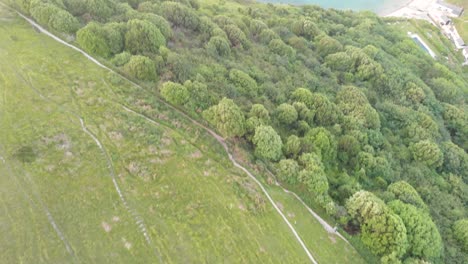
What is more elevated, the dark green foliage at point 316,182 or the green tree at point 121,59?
the green tree at point 121,59

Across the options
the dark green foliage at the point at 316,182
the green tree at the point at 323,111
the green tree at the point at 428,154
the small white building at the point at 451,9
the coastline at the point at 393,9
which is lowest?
the green tree at the point at 428,154

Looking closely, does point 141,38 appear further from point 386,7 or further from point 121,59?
point 386,7

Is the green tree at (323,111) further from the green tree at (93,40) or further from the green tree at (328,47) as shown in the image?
the green tree at (93,40)

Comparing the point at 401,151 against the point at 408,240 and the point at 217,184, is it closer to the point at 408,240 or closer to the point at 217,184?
the point at 408,240

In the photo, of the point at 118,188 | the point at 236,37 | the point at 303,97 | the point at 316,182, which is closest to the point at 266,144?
the point at 316,182

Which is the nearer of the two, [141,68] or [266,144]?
[266,144]

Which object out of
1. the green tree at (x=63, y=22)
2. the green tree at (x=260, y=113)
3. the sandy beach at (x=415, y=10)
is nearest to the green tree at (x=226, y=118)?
the green tree at (x=260, y=113)

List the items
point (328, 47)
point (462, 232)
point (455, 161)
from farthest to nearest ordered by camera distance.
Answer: point (328, 47) < point (455, 161) < point (462, 232)
